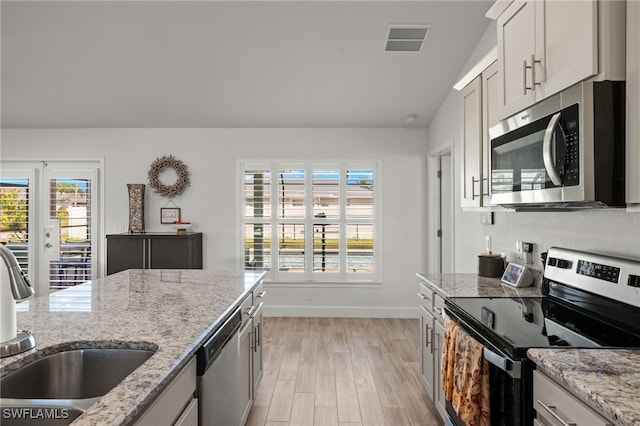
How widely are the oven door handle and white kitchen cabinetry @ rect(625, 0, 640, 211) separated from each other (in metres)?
0.67

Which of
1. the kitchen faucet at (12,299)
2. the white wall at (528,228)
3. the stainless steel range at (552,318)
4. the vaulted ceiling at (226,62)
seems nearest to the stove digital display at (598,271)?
the stainless steel range at (552,318)

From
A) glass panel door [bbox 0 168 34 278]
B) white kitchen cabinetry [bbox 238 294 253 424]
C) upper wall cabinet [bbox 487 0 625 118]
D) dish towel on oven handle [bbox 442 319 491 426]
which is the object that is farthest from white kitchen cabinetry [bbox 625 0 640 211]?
glass panel door [bbox 0 168 34 278]

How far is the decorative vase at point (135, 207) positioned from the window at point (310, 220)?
1.26 metres

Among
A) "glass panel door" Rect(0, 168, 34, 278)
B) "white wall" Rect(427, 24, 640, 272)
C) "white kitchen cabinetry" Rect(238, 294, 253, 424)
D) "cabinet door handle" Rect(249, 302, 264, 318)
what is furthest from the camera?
"glass panel door" Rect(0, 168, 34, 278)

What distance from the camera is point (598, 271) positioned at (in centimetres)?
185

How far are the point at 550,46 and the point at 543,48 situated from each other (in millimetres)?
54

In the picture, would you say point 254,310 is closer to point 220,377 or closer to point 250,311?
point 250,311

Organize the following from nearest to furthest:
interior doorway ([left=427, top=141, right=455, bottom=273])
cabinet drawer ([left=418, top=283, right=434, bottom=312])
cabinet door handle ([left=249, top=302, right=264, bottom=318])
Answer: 1. cabinet door handle ([left=249, top=302, right=264, bottom=318])
2. cabinet drawer ([left=418, top=283, right=434, bottom=312])
3. interior doorway ([left=427, top=141, right=455, bottom=273])

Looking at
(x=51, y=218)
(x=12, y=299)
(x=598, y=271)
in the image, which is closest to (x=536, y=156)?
(x=598, y=271)

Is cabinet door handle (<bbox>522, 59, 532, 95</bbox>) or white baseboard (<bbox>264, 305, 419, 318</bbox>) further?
white baseboard (<bbox>264, 305, 419, 318</bbox>)

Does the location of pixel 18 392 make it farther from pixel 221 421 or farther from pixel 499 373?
pixel 499 373

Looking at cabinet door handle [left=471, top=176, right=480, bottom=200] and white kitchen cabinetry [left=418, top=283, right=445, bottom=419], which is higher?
cabinet door handle [left=471, top=176, right=480, bottom=200]

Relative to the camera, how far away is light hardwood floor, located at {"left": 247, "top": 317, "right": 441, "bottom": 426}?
273 cm

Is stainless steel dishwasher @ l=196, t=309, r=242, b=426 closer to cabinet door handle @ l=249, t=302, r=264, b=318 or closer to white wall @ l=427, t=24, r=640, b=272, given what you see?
cabinet door handle @ l=249, t=302, r=264, b=318
